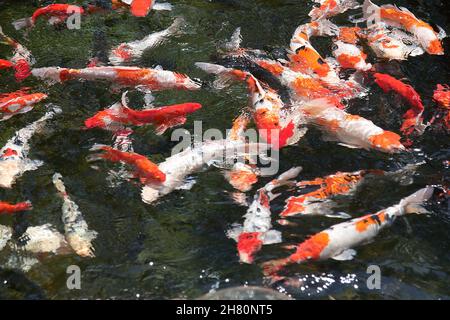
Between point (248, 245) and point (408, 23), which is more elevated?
point (408, 23)

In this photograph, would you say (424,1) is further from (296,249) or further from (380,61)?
(296,249)

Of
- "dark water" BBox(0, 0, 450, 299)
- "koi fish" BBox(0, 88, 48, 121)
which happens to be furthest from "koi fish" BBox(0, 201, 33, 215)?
"koi fish" BBox(0, 88, 48, 121)

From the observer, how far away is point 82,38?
7020 mm

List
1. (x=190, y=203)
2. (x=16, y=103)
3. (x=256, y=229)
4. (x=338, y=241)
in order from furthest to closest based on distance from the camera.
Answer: (x=16, y=103) < (x=190, y=203) < (x=256, y=229) < (x=338, y=241)

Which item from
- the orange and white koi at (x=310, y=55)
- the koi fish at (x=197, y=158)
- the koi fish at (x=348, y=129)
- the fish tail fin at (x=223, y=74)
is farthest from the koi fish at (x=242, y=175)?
the orange and white koi at (x=310, y=55)

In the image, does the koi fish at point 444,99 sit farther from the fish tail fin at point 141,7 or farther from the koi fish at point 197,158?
the fish tail fin at point 141,7

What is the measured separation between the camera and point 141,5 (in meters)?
7.31

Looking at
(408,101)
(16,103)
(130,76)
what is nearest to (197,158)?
(130,76)

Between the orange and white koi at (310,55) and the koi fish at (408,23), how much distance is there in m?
0.50

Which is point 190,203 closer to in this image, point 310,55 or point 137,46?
point 310,55

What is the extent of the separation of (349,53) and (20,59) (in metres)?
3.58

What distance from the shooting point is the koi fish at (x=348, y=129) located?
17.2 feet
